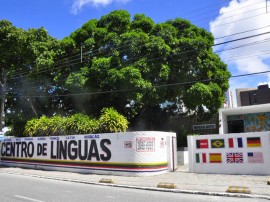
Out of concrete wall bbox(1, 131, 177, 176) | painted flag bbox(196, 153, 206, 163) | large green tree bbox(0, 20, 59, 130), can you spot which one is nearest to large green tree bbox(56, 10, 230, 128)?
large green tree bbox(0, 20, 59, 130)

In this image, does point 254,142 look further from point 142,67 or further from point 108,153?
point 142,67

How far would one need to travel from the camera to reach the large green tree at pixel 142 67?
69.8 feet

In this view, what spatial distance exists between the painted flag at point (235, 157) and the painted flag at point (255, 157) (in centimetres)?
40

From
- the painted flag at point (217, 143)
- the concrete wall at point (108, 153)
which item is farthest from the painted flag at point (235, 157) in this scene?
the concrete wall at point (108, 153)

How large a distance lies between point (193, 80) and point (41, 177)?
12.4 meters

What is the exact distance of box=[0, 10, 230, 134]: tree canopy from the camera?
2142cm

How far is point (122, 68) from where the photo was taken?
21.3 meters

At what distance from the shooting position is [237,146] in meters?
15.0

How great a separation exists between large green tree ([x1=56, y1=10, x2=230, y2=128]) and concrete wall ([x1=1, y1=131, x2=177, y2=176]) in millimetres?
4502

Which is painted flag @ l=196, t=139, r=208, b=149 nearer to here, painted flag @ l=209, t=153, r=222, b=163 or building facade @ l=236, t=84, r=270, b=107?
painted flag @ l=209, t=153, r=222, b=163

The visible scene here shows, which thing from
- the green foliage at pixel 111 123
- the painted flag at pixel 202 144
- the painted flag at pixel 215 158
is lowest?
the painted flag at pixel 215 158

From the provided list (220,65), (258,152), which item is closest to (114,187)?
(258,152)

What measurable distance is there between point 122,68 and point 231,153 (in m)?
9.50

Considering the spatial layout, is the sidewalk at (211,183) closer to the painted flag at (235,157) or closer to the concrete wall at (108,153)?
the painted flag at (235,157)
